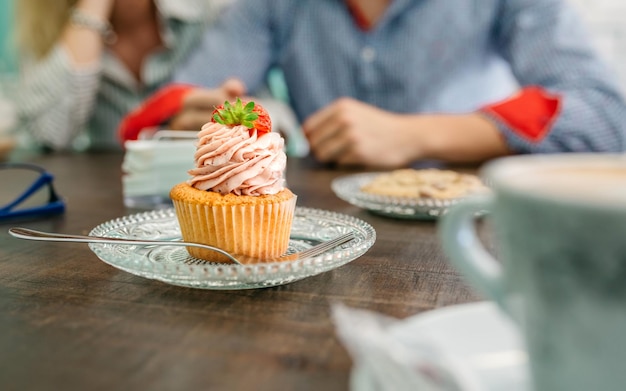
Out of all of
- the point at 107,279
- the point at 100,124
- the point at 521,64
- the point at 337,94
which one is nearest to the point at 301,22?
the point at 337,94

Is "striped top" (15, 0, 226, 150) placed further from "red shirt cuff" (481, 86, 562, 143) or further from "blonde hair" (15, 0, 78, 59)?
"red shirt cuff" (481, 86, 562, 143)

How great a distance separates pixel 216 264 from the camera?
62 centimetres

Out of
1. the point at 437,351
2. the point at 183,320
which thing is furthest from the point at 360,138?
the point at 437,351

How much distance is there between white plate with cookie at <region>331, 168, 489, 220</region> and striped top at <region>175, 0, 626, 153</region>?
28.8 inches

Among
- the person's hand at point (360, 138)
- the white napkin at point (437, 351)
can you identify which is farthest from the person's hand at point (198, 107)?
the white napkin at point (437, 351)

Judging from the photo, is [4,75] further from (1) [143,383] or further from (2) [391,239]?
(1) [143,383]

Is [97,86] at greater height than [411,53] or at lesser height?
lesser

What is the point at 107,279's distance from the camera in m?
0.58

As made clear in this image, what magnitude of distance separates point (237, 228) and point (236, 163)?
3.0 inches

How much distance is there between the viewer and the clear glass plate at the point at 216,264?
503 mm

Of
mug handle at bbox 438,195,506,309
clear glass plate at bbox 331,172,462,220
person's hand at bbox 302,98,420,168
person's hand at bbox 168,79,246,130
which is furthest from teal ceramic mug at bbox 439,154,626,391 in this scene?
person's hand at bbox 168,79,246,130

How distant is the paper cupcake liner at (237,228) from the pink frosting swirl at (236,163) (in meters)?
0.03

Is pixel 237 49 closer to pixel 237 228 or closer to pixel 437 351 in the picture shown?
pixel 237 228

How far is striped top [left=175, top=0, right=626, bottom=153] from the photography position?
1.62 meters
